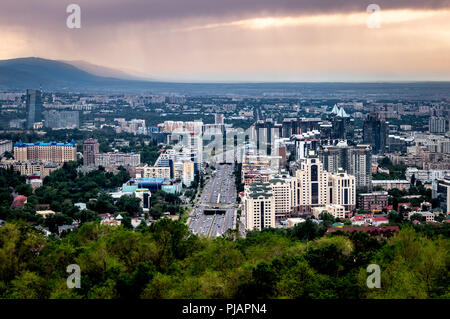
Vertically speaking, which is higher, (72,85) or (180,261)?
(72,85)

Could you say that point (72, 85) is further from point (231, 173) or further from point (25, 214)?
point (25, 214)

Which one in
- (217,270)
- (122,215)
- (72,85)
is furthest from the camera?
(72,85)

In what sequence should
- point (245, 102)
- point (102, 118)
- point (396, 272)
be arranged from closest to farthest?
point (396, 272) → point (102, 118) → point (245, 102)

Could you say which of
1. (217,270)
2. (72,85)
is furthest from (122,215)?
(72,85)

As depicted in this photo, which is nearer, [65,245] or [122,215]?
[65,245]

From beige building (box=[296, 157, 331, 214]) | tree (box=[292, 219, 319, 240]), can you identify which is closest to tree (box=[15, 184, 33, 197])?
beige building (box=[296, 157, 331, 214])

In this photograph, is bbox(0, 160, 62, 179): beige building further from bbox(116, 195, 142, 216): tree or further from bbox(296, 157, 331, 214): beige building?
bbox(296, 157, 331, 214): beige building

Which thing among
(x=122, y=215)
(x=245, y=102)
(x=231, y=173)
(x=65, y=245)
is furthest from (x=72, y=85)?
(x=65, y=245)
